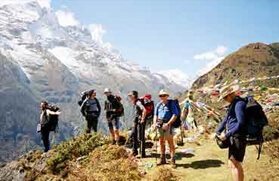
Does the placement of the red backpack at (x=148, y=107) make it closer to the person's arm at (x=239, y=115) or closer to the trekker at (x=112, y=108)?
the trekker at (x=112, y=108)

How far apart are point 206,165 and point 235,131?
4217 mm

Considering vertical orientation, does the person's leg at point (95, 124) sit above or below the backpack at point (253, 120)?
below

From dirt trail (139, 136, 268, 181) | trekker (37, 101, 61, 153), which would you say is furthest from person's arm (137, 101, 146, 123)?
trekker (37, 101, 61, 153)

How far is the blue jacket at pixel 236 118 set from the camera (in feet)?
22.8

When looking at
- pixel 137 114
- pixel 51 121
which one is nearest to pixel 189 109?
pixel 137 114

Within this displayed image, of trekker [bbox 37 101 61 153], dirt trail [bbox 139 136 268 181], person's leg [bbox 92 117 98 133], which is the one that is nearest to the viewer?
dirt trail [bbox 139 136 268 181]

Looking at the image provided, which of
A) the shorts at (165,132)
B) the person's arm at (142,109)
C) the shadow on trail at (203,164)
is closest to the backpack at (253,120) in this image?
the shorts at (165,132)

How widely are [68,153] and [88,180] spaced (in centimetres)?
404

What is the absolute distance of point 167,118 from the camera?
10320mm

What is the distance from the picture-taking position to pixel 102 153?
1173 centimetres

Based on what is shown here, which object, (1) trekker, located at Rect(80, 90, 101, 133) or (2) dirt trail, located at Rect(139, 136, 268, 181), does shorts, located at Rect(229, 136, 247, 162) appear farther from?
(1) trekker, located at Rect(80, 90, 101, 133)

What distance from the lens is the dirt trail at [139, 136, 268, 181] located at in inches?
381

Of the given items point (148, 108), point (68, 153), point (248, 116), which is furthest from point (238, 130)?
point (68, 153)

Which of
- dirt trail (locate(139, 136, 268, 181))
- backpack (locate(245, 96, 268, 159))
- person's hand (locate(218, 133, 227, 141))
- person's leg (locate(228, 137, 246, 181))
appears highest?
backpack (locate(245, 96, 268, 159))
